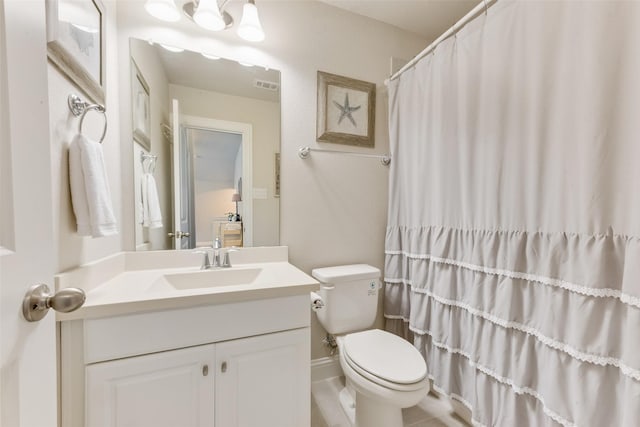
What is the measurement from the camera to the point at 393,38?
5.84 feet

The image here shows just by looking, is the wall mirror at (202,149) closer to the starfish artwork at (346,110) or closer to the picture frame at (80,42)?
the picture frame at (80,42)

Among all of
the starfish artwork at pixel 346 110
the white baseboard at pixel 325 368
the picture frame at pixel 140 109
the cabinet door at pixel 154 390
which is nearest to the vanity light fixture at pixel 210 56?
the picture frame at pixel 140 109

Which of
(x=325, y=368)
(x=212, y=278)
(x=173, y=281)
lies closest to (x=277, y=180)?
(x=212, y=278)

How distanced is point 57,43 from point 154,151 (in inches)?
22.9

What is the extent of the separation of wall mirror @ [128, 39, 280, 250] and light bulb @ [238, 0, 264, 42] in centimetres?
15

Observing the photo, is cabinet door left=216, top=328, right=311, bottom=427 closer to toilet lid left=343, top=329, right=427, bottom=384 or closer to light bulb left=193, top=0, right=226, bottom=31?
toilet lid left=343, top=329, right=427, bottom=384

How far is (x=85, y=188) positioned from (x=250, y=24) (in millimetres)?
1049

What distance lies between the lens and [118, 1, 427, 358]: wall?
1479 millimetres

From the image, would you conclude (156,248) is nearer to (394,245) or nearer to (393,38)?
(394,245)

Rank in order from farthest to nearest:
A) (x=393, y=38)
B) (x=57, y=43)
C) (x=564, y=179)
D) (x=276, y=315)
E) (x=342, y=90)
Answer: (x=393, y=38), (x=342, y=90), (x=276, y=315), (x=564, y=179), (x=57, y=43)

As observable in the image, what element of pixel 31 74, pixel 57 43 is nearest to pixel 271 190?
pixel 57 43

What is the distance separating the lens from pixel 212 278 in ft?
4.06

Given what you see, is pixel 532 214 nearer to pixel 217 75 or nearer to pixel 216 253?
pixel 216 253

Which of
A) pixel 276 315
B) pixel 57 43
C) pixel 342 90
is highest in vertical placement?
pixel 342 90
